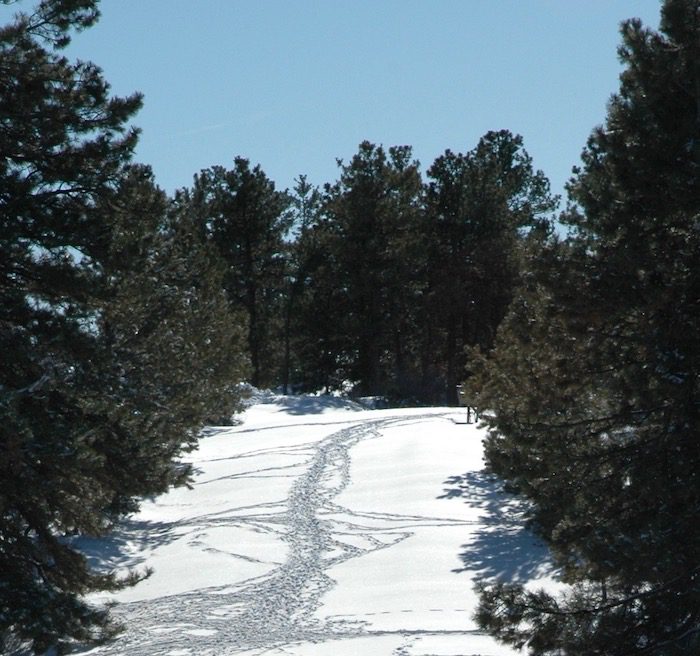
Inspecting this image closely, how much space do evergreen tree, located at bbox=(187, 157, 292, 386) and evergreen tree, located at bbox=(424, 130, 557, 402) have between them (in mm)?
6698

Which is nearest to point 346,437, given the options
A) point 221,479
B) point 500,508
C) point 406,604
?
point 221,479

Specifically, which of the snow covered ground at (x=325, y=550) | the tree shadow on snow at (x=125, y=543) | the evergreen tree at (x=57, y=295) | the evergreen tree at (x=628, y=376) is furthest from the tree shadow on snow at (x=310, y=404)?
the evergreen tree at (x=628, y=376)

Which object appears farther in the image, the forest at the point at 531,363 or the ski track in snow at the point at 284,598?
the ski track in snow at the point at 284,598

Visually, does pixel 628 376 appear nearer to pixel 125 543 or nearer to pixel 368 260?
pixel 125 543

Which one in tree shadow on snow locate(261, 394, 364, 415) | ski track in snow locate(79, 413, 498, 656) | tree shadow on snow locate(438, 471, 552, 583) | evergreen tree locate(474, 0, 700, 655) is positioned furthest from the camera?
tree shadow on snow locate(261, 394, 364, 415)

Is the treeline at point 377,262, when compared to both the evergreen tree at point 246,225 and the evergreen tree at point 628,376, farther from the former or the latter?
the evergreen tree at point 628,376

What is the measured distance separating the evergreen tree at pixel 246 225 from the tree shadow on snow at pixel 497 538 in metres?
24.4

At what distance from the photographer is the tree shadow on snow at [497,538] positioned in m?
14.4

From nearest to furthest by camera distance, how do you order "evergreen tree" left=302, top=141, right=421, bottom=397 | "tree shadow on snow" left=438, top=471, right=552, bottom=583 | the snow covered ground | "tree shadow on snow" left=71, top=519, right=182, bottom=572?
the snow covered ground, "tree shadow on snow" left=438, top=471, right=552, bottom=583, "tree shadow on snow" left=71, top=519, right=182, bottom=572, "evergreen tree" left=302, top=141, right=421, bottom=397

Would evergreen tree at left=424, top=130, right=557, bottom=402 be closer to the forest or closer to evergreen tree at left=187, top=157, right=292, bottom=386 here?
evergreen tree at left=187, top=157, right=292, bottom=386

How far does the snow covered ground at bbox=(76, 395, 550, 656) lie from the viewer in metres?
12.2

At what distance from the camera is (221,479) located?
22.2 m

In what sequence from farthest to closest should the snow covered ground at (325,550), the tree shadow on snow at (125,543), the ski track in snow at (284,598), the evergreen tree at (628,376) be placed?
the tree shadow on snow at (125,543), the snow covered ground at (325,550), the ski track in snow at (284,598), the evergreen tree at (628,376)

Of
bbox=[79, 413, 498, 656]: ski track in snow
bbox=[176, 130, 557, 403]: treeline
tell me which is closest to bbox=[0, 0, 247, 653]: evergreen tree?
bbox=[79, 413, 498, 656]: ski track in snow
